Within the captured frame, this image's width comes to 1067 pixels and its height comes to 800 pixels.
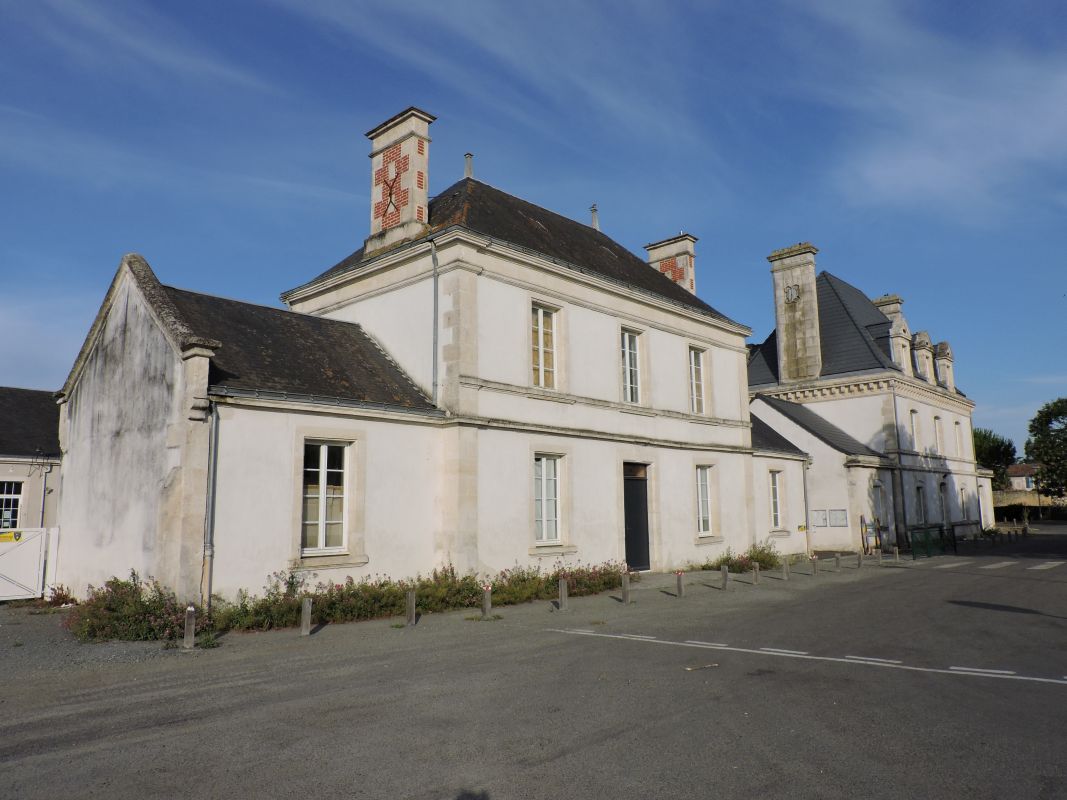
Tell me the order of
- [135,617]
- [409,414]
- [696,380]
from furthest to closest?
[696,380] → [409,414] → [135,617]

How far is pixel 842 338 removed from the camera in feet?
108

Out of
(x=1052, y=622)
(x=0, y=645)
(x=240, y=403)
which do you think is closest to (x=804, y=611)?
(x=1052, y=622)

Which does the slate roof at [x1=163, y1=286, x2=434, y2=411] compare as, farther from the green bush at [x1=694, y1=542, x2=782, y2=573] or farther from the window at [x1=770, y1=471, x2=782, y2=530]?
the window at [x1=770, y1=471, x2=782, y2=530]

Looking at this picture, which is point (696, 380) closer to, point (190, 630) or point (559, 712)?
point (190, 630)

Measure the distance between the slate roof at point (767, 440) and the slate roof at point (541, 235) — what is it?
4.29 m

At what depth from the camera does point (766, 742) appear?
213 inches

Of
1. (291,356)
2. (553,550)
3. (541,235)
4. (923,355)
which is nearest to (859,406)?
(923,355)

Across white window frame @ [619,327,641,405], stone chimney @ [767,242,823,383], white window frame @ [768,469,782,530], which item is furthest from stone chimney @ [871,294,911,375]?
white window frame @ [619,327,641,405]

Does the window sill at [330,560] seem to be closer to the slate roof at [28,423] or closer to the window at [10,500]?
the slate roof at [28,423]

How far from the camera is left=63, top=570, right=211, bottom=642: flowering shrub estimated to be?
9922 mm

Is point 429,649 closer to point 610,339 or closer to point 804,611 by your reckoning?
point 804,611

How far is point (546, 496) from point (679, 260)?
11.5m

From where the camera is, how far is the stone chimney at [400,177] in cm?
1641

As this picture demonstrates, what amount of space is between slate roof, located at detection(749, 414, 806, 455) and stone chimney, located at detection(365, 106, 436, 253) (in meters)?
12.3
